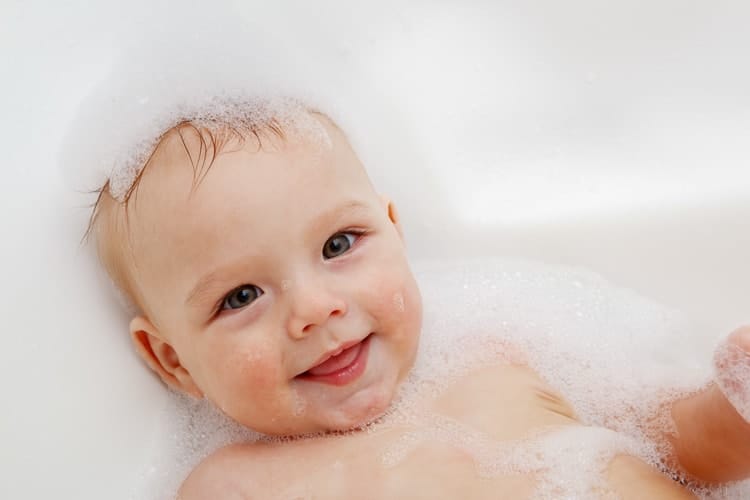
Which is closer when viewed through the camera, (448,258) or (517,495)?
(517,495)

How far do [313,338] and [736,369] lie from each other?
0.48 metres

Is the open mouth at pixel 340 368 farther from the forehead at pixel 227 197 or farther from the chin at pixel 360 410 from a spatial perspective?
the forehead at pixel 227 197

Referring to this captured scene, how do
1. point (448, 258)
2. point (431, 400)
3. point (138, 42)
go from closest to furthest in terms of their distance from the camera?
point (431, 400) → point (138, 42) → point (448, 258)

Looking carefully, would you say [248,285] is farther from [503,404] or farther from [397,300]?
[503,404]

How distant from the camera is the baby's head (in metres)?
1.04

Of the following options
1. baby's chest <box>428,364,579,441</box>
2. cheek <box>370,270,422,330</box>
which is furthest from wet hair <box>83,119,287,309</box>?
baby's chest <box>428,364,579,441</box>

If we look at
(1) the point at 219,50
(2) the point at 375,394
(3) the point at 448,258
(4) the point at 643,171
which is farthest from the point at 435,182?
(2) the point at 375,394

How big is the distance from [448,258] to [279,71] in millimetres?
505

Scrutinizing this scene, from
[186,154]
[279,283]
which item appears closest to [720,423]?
[279,283]

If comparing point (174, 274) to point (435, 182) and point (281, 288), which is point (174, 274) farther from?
point (435, 182)

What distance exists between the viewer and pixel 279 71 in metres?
1.26

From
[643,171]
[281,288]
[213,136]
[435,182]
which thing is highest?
[213,136]

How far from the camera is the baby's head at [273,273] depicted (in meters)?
1.04

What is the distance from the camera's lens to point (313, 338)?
1.03m
